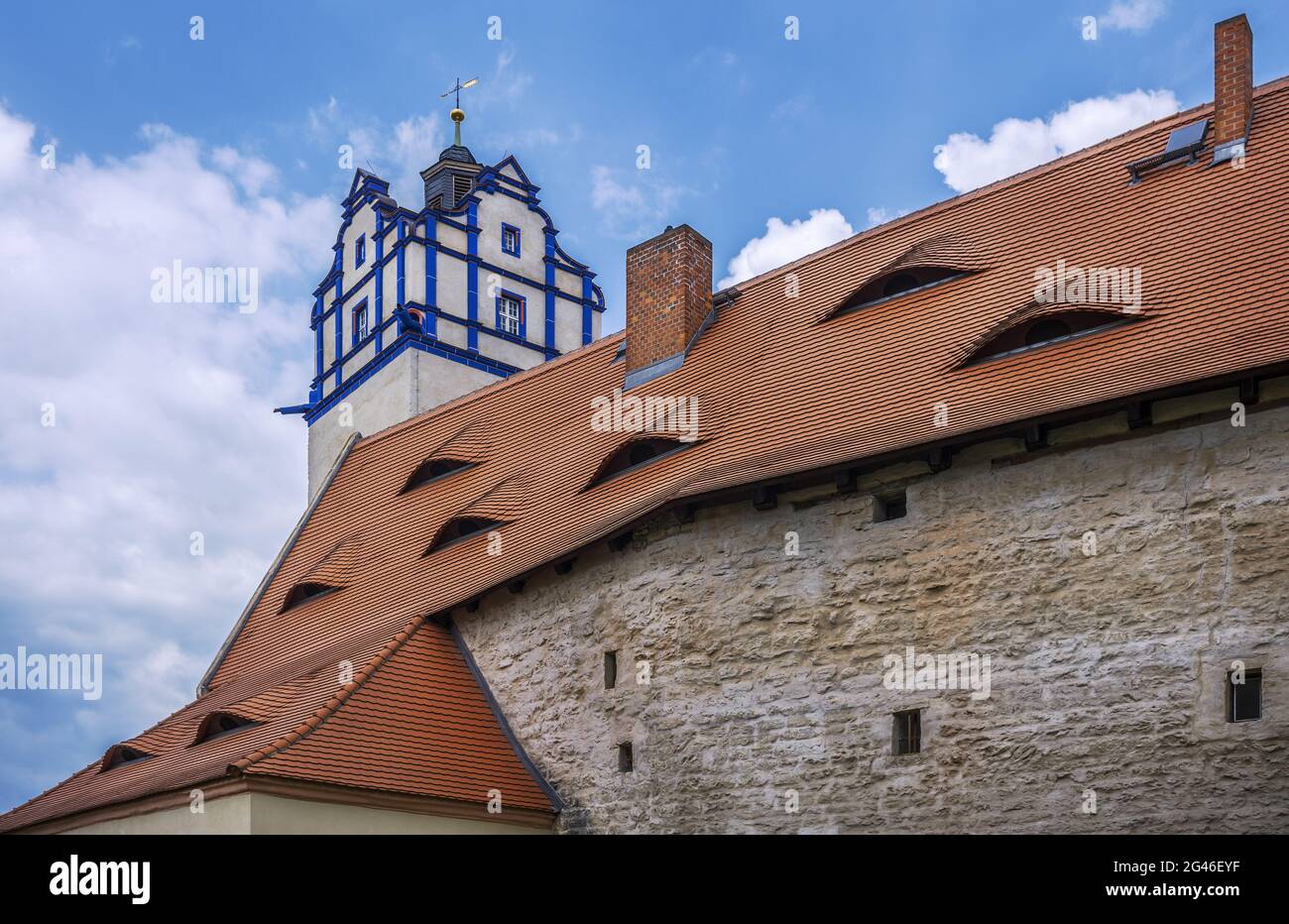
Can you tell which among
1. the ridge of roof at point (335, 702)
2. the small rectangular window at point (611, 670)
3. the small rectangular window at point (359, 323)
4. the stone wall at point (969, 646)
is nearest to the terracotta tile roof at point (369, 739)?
the ridge of roof at point (335, 702)

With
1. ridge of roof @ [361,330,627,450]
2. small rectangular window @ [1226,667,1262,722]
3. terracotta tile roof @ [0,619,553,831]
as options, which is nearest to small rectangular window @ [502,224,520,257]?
ridge of roof @ [361,330,627,450]

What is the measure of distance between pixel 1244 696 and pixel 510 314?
20579 mm

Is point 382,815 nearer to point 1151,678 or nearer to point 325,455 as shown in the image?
point 1151,678

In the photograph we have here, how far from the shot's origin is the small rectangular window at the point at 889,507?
49.3 ft

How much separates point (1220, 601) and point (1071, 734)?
5.12 feet

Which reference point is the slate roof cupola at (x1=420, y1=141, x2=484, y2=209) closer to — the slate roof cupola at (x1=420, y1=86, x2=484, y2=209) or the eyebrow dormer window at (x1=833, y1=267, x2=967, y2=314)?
the slate roof cupola at (x1=420, y1=86, x2=484, y2=209)

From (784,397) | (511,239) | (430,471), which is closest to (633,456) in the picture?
(784,397)

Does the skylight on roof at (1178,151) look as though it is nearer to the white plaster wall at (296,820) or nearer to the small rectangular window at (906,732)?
the small rectangular window at (906,732)

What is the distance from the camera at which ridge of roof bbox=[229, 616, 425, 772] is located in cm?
1548

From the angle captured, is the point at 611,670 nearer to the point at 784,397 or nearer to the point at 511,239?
the point at 784,397

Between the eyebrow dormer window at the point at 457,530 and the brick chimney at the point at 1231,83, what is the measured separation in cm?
938

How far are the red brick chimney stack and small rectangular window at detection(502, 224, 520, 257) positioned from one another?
55.2 ft
